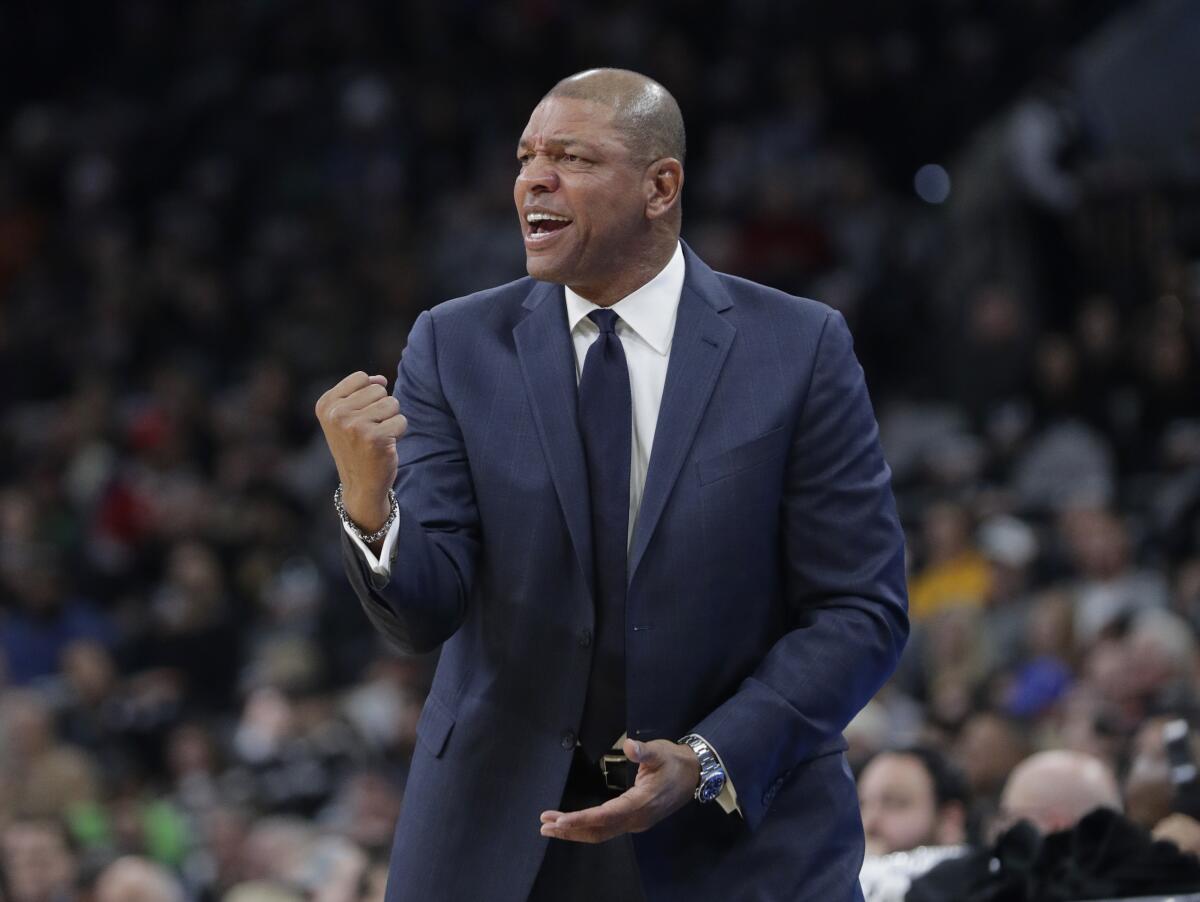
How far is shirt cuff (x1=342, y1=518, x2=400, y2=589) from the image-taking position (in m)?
2.44

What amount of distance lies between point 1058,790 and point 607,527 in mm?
2500

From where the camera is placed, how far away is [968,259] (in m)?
10.2

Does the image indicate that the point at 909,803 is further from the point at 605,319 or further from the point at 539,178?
the point at 539,178

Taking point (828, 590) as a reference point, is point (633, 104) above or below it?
above

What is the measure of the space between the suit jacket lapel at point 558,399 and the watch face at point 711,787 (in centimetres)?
31

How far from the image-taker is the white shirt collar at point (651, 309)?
274cm

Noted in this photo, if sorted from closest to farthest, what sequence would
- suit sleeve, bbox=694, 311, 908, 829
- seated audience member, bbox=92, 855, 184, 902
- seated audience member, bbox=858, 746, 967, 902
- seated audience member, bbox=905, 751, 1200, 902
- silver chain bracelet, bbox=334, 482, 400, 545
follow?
1. silver chain bracelet, bbox=334, 482, 400, 545
2. suit sleeve, bbox=694, 311, 908, 829
3. seated audience member, bbox=905, 751, 1200, 902
4. seated audience member, bbox=858, 746, 967, 902
5. seated audience member, bbox=92, 855, 184, 902

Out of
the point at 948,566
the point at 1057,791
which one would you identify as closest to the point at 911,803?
the point at 1057,791

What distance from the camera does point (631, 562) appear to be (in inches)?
102

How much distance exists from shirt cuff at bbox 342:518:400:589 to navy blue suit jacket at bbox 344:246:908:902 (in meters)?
0.04

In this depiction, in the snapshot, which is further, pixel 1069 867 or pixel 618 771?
pixel 1069 867

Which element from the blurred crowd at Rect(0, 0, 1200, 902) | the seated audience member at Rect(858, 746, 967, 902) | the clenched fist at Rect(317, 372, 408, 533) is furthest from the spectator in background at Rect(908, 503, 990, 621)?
the clenched fist at Rect(317, 372, 408, 533)

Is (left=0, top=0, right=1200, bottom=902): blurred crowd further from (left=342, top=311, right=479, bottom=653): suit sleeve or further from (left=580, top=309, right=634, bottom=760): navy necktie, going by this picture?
(left=342, top=311, right=479, bottom=653): suit sleeve

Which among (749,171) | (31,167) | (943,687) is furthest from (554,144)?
(31,167)
